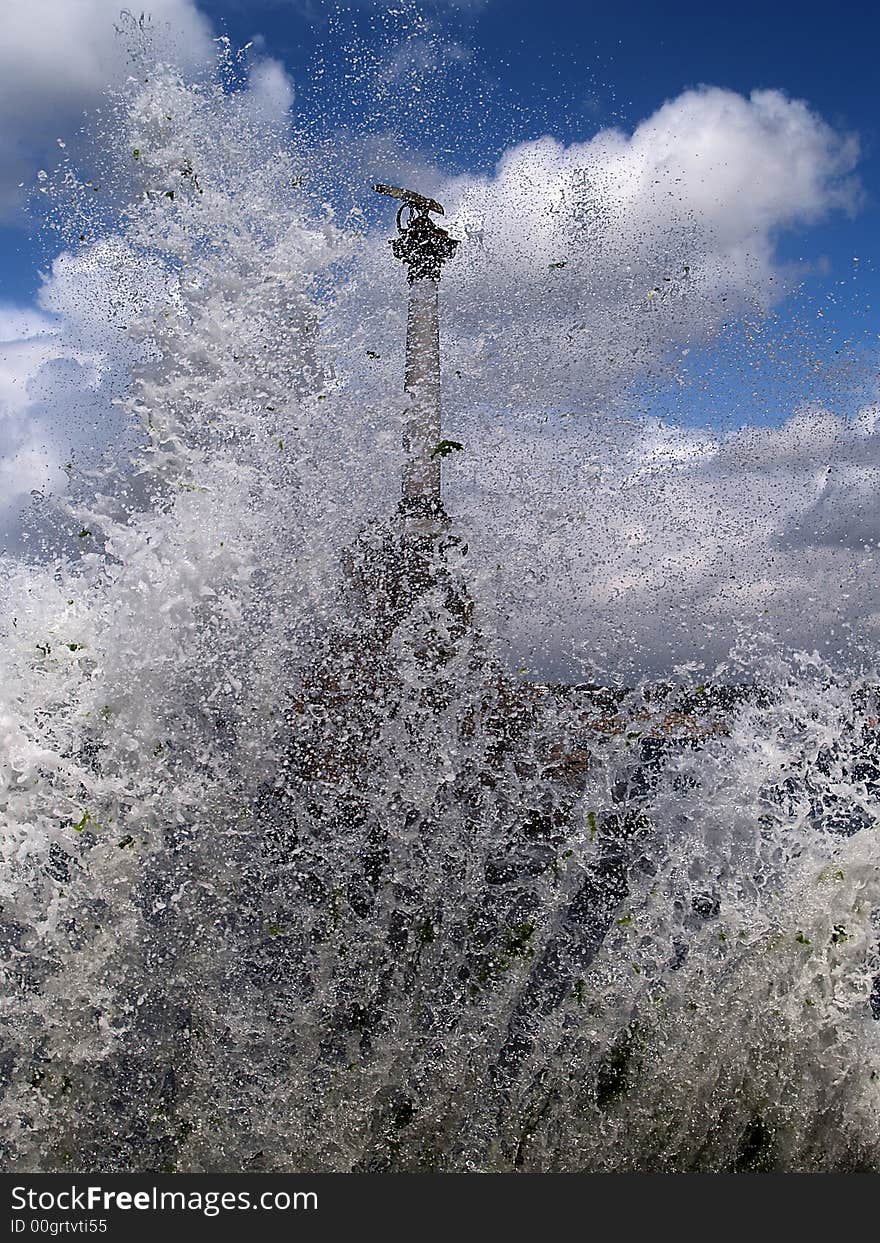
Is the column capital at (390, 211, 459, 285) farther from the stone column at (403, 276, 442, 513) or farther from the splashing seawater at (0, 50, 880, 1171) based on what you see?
the splashing seawater at (0, 50, 880, 1171)

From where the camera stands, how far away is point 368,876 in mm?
5754

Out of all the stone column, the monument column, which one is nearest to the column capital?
the monument column

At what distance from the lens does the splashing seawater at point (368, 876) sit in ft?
17.0

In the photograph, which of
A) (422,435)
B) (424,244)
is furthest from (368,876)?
(424,244)

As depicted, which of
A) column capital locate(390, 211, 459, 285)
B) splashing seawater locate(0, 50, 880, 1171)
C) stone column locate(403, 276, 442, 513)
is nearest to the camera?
splashing seawater locate(0, 50, 880, 1171)

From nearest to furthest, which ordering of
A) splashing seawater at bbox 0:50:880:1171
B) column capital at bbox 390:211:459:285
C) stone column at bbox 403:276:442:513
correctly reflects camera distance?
splashing seawater at bbox 0:50:880:1171 < stone column at bbox 403:276:442:513 < column capital at bbox 390:211:459:285

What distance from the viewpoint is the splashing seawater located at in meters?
5.19

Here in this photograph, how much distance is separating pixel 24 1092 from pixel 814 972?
4.67 m

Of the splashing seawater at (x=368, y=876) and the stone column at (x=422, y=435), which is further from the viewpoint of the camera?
the stone column at (x=422, y=435)

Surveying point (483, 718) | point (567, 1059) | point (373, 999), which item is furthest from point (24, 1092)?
point (483, 718)

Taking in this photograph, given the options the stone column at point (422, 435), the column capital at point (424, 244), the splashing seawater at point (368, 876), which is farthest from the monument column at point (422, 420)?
the column capital at point (424, 244)

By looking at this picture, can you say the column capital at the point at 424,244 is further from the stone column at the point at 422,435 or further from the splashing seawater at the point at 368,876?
the splashing seawater at the point at 368,876

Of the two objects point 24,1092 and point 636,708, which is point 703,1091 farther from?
point 24,1092

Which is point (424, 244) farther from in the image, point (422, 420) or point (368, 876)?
point (368, 876)
